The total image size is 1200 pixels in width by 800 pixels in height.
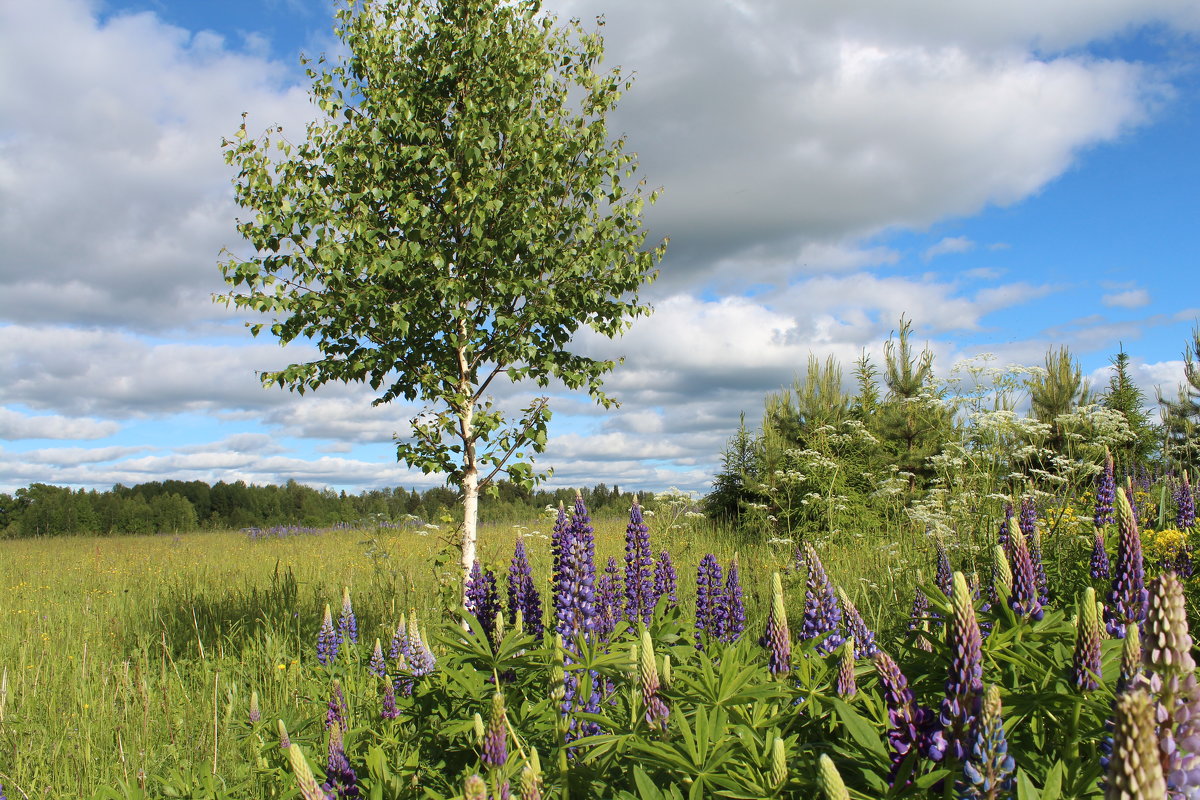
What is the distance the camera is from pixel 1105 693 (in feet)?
5.59

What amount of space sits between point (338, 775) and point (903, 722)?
166 centimetres

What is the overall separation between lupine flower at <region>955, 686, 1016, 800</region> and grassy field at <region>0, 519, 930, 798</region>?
10.3ft

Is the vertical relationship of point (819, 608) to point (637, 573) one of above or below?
below

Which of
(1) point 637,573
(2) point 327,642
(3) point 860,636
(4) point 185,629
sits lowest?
(4) point 185,629

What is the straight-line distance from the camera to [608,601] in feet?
11.6

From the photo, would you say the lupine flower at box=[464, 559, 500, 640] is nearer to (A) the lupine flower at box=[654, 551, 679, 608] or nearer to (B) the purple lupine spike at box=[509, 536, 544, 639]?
(B) the purple lupine spike at box=[509, 536, 544, 639]

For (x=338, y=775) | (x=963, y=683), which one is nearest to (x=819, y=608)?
(x=963, y=683)

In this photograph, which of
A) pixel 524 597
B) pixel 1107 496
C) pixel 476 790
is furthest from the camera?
pixel 1107 496

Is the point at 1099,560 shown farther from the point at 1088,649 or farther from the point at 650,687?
the point at 650,687

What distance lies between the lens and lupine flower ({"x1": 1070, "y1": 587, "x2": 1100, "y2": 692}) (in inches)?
63.4

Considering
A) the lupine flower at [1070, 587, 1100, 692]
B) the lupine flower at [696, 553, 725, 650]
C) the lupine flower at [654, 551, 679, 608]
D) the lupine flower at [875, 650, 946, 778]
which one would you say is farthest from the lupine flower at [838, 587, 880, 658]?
the lupine flower at [654, 551, 679, 608]

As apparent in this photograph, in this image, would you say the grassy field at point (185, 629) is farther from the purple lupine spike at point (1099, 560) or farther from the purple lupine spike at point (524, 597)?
the purple lupine spike at point (1099, 560)

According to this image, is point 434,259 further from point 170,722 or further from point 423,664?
point 170,722

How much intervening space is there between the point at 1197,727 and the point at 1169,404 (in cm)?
1897
